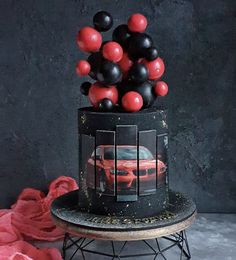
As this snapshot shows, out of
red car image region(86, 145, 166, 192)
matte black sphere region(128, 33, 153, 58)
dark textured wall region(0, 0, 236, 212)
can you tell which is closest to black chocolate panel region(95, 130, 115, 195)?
red car image region(86, 145, 166, 192)

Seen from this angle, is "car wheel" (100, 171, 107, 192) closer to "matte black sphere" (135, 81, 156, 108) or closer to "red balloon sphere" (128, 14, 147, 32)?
"matte black sphere" (135, 81, 156, 108)

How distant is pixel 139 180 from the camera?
1.86 m

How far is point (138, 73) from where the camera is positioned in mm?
1828

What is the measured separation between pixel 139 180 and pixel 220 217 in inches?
35.9

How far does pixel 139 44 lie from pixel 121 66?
13 cm

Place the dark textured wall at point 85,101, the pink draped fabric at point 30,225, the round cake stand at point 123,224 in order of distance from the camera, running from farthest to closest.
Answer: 1. the dark textured wall at point 85,101
2. the pink draped fabric at point 30,225
3. the round cake stand at point 123,224

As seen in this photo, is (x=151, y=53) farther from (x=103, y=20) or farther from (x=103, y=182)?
(x=103, y=182)

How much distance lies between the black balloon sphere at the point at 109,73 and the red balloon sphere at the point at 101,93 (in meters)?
0.04

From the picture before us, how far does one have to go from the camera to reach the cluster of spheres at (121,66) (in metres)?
1.82

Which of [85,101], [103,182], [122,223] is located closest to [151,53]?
[103,182]

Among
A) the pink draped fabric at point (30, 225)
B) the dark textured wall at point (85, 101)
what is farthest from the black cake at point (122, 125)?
the dark textured wall at point (85, 101)

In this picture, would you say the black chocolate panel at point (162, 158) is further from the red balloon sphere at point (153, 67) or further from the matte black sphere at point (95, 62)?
the matte black sphere at point (95, 62)

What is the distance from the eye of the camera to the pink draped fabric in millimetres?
2025

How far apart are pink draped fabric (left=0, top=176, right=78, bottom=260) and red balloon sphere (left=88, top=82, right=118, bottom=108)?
2.33ft
